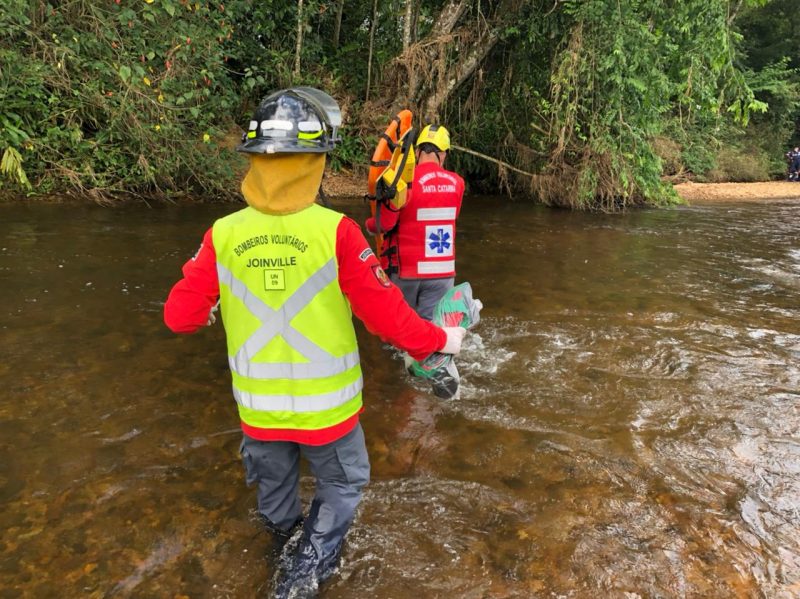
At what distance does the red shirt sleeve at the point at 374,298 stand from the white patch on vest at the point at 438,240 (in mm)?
2228

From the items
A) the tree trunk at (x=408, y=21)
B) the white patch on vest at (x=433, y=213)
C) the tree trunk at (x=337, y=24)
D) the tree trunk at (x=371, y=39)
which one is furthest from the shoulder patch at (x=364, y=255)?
the tree trunk at (x=337, y=24)

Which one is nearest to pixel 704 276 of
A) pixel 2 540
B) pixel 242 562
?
pixel 242 562

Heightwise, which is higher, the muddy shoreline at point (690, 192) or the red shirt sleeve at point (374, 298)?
the red shirt sleeve at point (374, 298)

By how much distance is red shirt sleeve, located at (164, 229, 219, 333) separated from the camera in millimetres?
2164

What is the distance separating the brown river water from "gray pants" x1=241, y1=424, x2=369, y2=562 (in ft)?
1.01

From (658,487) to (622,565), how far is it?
738mm

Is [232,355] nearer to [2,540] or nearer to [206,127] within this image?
[2,540]

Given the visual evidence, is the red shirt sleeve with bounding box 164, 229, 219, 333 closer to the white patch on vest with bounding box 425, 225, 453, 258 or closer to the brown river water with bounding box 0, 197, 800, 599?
the brown river water with bounding box 0, 197, 800, 599

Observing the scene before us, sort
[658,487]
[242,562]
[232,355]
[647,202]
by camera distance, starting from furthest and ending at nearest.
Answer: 1. [647,202]
2. [658,487]
3. [242,562]
4. [232,355]

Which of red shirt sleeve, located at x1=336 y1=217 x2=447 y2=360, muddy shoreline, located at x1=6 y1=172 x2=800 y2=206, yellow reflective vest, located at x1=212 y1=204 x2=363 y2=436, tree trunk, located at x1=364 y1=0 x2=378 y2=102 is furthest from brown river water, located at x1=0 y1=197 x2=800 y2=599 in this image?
tree trunk, located at x1=364 y1=0 x2=378 y2=102

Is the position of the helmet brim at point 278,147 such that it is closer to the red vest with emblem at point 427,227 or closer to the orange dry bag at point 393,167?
the orange dry bag at point 393,167

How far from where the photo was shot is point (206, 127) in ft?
39.6

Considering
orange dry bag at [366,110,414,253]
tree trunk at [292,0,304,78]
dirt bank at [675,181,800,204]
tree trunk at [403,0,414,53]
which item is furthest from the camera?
dirt bank at [675,181,800,204]

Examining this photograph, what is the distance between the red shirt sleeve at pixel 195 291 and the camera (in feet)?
7.10
